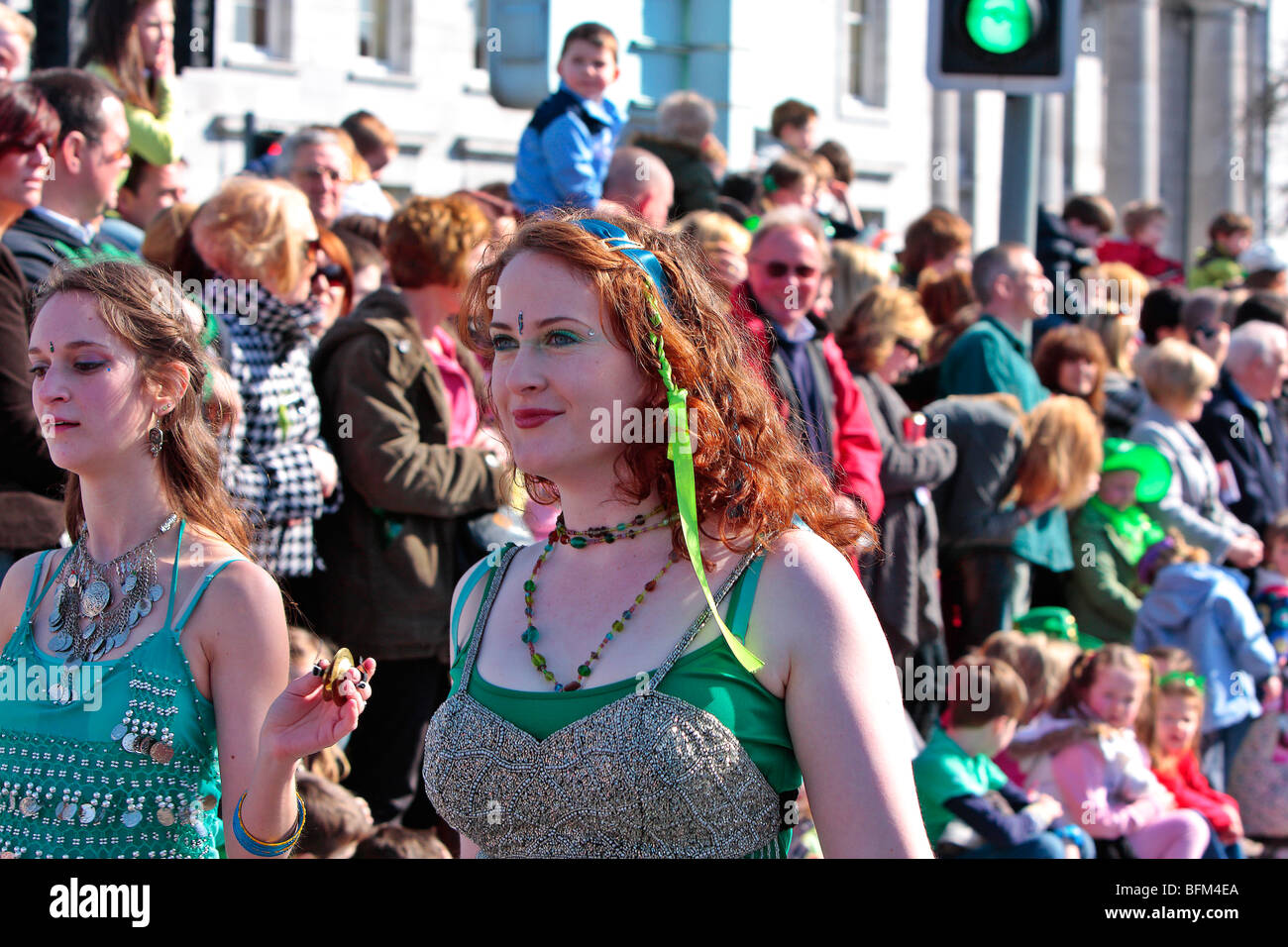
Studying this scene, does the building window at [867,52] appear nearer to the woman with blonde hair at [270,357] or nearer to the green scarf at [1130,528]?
the green scarf at [1130,528]

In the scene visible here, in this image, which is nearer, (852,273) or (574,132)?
(574,132)

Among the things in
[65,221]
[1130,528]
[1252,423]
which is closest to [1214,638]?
[1130,528]

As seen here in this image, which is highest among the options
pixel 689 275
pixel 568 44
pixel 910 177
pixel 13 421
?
pixel 910 177

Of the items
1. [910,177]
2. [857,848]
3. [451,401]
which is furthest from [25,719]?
[910,177]

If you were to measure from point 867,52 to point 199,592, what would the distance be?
22.3m

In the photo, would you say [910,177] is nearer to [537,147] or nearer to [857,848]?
[537,147]

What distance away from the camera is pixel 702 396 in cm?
256

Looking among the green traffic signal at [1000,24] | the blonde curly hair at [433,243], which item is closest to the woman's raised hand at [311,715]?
the blonde curly hair at [433,243]

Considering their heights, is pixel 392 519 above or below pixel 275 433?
below

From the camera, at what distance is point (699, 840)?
2.32 meters

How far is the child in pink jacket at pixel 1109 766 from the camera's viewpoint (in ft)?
18.7

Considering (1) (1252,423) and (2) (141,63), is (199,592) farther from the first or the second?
(1) (1252,423)

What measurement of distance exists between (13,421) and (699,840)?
2.34 meters

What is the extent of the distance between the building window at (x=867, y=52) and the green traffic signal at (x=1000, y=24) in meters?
17.0
